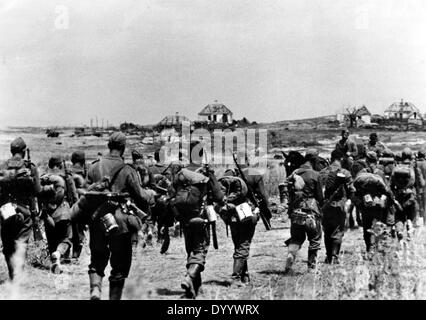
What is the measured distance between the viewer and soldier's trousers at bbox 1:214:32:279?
9943 millimetres

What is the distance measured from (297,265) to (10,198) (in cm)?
522

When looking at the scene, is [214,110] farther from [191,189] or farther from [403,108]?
[191,189]

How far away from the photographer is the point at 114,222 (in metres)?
8.01

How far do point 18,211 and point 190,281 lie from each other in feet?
10.3

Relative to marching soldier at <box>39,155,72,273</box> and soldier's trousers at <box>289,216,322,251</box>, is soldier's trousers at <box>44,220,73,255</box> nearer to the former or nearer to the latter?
marching soldier at <box>39,155,72,273</box>

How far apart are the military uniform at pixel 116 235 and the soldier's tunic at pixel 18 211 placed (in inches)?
77.4

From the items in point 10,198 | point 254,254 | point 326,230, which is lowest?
point 254,254

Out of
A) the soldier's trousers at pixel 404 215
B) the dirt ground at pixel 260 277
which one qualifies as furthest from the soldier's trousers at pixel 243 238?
the soldier's trousers at pixel 404 215

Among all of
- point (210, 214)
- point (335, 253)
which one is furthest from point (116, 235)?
point (335, 253)

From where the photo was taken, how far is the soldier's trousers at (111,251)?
8.10m

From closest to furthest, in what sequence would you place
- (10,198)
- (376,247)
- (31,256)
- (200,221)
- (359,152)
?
(200,221)
(10,198)
(376,247)
(31,256)
(359,152)

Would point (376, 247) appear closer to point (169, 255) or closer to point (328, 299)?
point (328, 299)

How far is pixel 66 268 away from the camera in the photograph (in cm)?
1134
